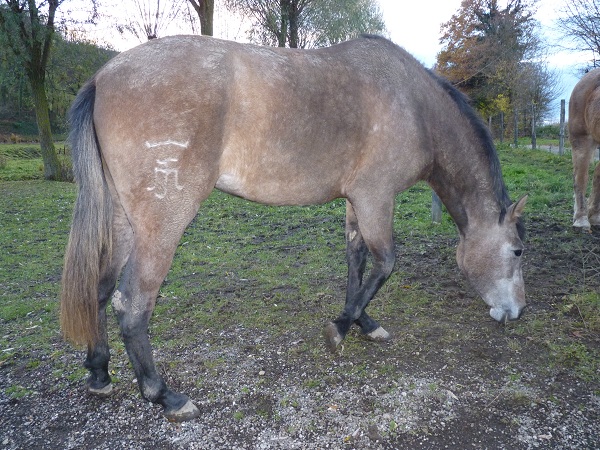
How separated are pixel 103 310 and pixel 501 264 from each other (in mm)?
2987

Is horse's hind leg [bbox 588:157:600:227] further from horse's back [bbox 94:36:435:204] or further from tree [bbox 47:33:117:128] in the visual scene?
tree [bbox 47:33:117:128]

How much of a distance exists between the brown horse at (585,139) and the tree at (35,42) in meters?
14.1

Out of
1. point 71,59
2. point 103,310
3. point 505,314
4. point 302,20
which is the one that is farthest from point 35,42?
point 505,314

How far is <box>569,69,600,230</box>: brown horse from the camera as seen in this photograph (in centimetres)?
611

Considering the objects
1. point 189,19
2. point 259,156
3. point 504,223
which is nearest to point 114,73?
point 259,156

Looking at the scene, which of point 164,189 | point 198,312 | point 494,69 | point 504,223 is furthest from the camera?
point 494,69

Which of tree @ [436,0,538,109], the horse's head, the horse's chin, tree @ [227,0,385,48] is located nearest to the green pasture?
the horse's chin

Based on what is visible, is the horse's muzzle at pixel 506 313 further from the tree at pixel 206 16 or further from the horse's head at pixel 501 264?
the tree at pixel 206 16

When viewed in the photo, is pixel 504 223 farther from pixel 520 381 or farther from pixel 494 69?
pixel 494 69

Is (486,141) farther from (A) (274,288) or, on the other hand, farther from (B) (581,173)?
(B) (581,173)

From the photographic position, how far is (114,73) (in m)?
2.57

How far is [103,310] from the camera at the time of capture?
9.67 feet

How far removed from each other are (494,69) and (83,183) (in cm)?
1846

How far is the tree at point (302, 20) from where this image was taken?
15.7m
